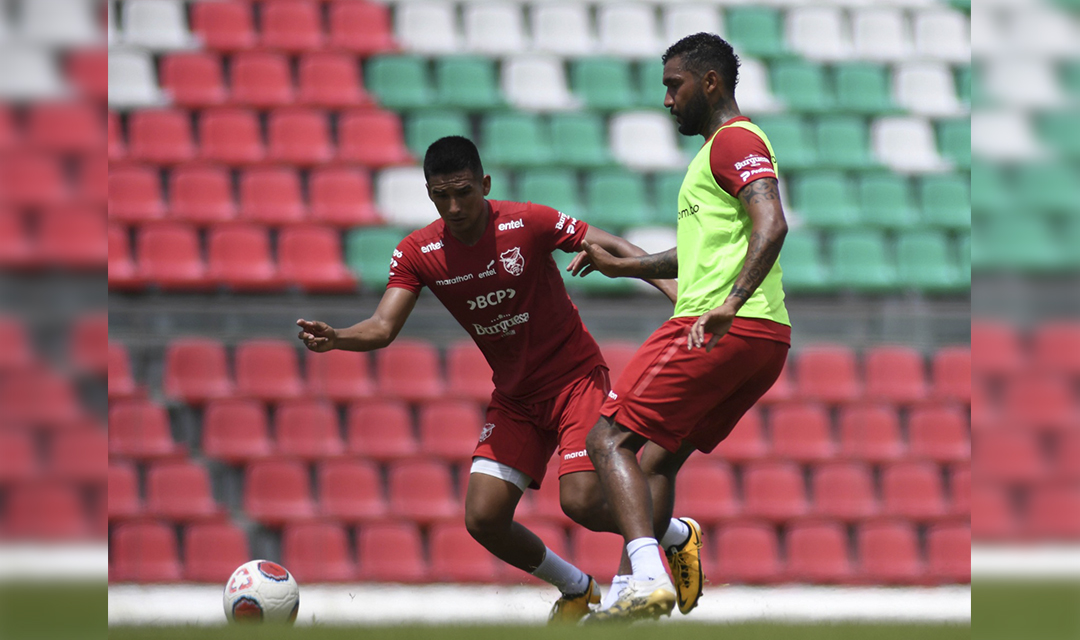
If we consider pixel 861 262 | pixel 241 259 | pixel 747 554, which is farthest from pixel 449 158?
pixel 861 262

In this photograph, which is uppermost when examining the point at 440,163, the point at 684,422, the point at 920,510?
the point at 440,163

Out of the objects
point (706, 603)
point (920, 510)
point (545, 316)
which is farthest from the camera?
point (920, 510)

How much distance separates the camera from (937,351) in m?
7.49

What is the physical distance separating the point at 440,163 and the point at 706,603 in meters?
3.85

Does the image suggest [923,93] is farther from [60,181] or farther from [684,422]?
[60,181]

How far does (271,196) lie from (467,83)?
197 centimetres

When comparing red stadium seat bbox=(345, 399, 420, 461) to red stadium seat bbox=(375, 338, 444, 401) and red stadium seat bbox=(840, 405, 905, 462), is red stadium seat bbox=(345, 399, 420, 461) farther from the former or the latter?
red stadium seat bbox=(840, 405, 905, 462)

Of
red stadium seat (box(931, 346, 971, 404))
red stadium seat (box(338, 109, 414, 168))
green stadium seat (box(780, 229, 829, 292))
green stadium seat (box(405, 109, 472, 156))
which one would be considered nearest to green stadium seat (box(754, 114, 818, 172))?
green stadium seat (box(780, 229, 829, 292))

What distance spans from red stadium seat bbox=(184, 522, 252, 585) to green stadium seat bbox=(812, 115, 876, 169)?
542 cm

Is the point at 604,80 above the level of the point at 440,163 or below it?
above

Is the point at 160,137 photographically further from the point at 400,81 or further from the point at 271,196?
the point at 400,81

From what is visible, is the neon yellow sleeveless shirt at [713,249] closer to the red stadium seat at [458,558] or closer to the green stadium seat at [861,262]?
the red stadium seat at [458,558]

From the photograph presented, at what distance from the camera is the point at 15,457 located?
1.58 meters

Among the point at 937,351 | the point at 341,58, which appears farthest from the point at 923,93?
the point at 341,58
